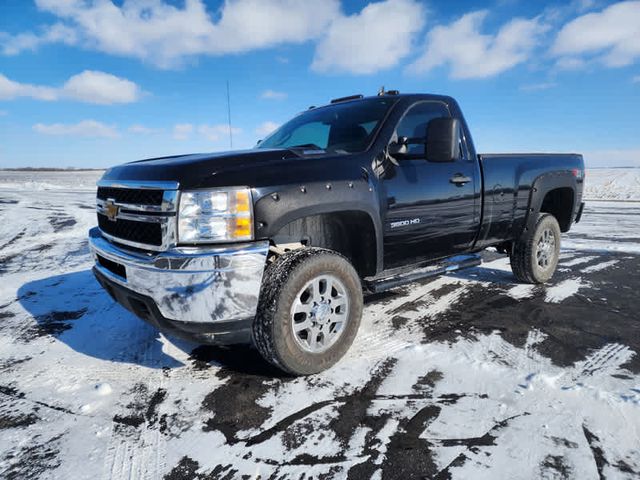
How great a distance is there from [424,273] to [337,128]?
1426 mm

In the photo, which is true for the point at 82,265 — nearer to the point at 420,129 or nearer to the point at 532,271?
the point at 420,129

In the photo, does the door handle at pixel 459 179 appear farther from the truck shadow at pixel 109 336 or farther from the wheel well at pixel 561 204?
the truck shadow at pixel 109 336

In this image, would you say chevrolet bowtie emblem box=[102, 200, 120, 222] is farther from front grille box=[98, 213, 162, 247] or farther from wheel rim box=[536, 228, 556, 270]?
wheel rim box=[536, 228, 556, 270]

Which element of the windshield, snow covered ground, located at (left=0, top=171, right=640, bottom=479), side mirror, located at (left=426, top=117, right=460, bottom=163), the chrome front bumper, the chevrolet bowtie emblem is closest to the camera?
snow covered ground, located at (left=0, top=171, right=640, bottom=479)

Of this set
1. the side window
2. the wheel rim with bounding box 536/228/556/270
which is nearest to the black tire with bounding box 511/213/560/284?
the wheel rim with bounding box 536/228/556/270

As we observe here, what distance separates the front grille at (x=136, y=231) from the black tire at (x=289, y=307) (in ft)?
2.18

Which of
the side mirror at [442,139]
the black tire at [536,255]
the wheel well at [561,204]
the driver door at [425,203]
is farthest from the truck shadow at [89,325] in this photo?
the wheel well at [561,204]


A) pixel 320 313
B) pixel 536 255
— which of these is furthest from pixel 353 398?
pixel 536 255

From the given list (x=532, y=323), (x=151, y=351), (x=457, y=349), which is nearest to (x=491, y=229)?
(x=532, y=323)

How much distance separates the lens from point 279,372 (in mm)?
2650

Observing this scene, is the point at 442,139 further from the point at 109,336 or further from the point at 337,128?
the point at 109,336

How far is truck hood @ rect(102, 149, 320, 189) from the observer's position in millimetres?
2213

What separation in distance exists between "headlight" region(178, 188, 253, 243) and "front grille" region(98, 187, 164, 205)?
0.65ft

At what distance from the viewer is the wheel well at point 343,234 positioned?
9.14 ft
